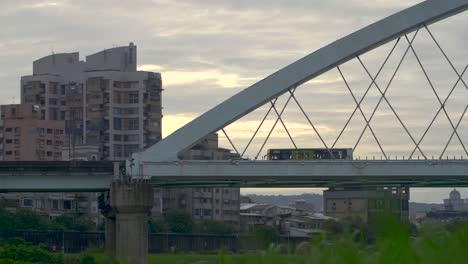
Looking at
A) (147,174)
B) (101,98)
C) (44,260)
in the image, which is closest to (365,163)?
(147,174)

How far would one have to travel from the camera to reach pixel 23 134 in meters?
119

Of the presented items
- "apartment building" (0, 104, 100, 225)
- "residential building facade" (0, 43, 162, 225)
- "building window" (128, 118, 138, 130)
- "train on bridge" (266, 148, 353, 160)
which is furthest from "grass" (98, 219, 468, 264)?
"building window" (128, 118, 138, 130)

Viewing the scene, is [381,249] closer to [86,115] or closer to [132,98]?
[132,98]

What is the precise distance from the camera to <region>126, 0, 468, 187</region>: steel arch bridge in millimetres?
50781

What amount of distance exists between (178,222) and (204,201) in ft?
63.0

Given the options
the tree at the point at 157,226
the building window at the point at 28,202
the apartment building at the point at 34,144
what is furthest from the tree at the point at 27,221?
the building window at the point at 28,202

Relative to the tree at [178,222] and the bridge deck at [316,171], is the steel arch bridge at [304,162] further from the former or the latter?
the tree at [178,222]

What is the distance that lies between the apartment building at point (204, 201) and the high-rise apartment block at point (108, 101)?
7962 millimetres

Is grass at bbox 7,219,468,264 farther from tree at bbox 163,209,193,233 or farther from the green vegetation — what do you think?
tree at bbox 163,209,193,233

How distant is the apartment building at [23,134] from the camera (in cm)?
11912

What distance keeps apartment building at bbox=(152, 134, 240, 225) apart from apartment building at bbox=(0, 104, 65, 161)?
565 inches

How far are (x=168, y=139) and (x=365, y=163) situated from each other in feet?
29.3

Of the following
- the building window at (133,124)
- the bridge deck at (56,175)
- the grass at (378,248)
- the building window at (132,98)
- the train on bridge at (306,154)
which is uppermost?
the building window at (132,98)

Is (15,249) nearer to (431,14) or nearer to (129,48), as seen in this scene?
(431,14)
